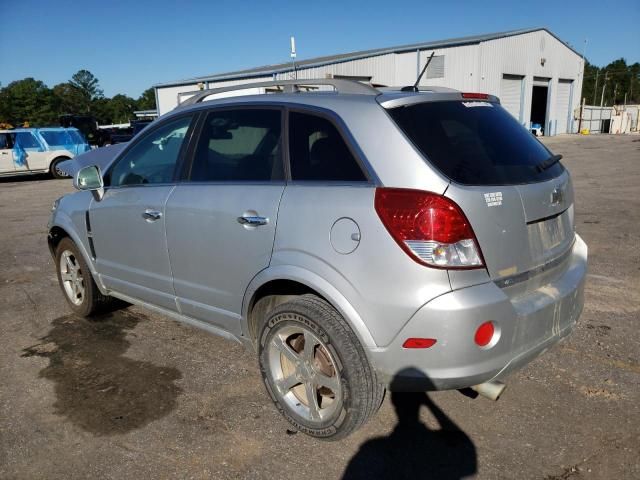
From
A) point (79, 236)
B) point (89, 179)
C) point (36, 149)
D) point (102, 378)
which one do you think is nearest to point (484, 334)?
point (102, 378)

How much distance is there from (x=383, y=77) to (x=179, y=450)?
30.0 m

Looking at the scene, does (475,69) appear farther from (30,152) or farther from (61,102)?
(61,102)

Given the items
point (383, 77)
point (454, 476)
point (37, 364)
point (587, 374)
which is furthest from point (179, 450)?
point (383, 77)

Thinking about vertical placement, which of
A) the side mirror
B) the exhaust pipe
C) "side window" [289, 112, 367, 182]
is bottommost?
the exhaust pipe

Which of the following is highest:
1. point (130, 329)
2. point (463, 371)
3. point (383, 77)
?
point (383, 77)

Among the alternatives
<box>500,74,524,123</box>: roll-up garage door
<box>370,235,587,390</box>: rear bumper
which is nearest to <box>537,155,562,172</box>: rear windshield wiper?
<box>370,235,587,390</box>: rear bumper

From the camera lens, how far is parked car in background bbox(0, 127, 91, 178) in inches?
677

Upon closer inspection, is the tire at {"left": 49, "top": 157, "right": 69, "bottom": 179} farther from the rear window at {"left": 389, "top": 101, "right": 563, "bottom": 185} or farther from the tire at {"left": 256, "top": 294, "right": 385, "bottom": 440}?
the rear window at {"left": 389, "top": 101, "right": 563, "bottom": 185}

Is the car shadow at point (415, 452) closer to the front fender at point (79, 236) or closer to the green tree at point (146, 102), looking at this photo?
the front fender at point (79, 236)

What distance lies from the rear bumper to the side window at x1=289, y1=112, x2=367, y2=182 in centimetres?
74

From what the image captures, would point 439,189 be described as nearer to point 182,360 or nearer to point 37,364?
point 182,360

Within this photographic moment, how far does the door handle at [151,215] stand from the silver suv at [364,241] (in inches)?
0.4

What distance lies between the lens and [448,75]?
2980 centimetres

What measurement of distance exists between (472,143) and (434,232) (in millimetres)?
620
